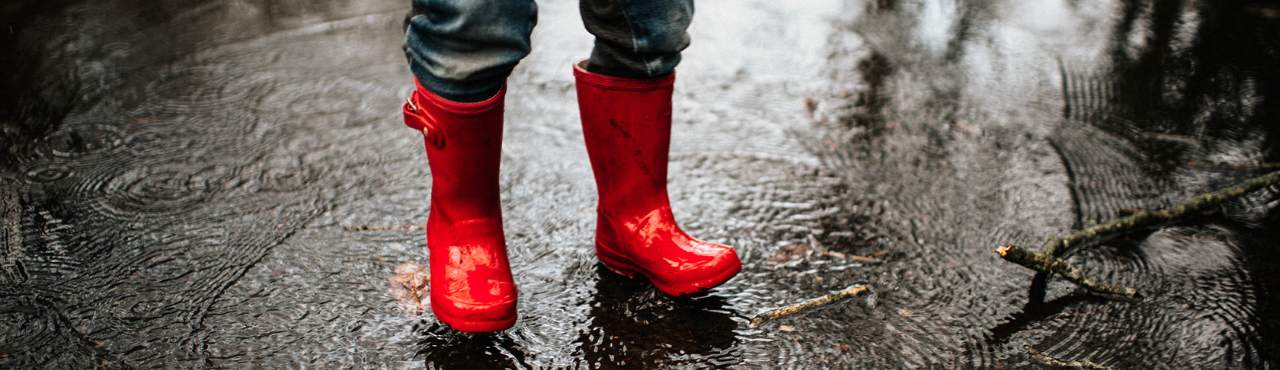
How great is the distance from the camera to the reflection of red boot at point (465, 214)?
5.08 ft

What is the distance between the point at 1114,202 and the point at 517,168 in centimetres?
140

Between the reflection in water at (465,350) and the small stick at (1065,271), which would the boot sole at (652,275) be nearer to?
the reflection in water at (465,350)

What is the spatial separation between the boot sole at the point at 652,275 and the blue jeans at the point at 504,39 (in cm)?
37

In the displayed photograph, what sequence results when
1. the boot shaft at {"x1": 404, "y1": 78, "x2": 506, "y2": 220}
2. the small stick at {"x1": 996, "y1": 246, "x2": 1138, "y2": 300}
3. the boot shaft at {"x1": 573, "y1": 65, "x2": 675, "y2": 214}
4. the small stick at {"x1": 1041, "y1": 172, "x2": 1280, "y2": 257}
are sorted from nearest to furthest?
the boot shaft at {"x1": 404, "y1": 78, "x2": 506, "y2": 220}
the boot shaft at {"x1": 573, "y1": 65, "x2": 675, "y2": 214}
the small stick at {"x1": 996, "y1": 246, "x2": 1138, "y2": 300}
the small stick at {"x1": 1041, "y1": 172, "x2": 1280, "y2": 257}

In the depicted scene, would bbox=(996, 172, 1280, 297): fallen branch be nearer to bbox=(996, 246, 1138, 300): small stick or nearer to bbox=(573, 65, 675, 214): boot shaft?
bbox=(996, 246, 1138, 300): small stick

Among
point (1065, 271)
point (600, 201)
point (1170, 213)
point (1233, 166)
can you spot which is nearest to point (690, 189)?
point (600, 201)

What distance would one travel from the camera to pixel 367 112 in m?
2.62

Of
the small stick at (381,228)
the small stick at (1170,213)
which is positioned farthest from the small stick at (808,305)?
the small stick at (381,228)

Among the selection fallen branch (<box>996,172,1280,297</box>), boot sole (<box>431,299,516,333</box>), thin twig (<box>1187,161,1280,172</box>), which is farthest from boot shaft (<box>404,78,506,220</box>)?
thin twig (<box>1187,161,1280,172</box>)

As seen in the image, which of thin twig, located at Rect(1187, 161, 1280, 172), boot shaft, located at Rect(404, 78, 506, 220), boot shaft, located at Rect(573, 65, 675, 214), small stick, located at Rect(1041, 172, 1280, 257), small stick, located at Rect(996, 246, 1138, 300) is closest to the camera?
boot shaft, located at Rect(404, 78, 506, 220)

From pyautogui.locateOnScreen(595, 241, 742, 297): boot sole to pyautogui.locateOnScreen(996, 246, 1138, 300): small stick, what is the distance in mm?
522

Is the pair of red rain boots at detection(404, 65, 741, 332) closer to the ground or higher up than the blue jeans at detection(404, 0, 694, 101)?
closer to the ground

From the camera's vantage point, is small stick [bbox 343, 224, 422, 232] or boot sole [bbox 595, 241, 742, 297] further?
small stick [bbox 343, 224, 422, 232]

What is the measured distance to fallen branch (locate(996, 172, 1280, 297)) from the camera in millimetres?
1788
